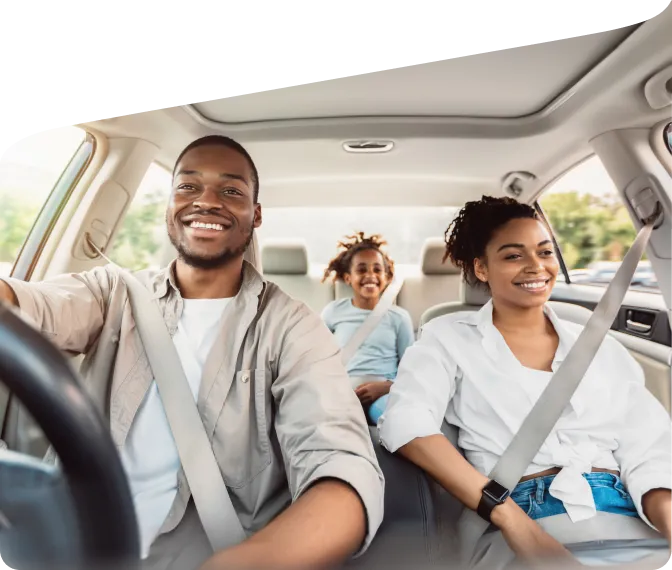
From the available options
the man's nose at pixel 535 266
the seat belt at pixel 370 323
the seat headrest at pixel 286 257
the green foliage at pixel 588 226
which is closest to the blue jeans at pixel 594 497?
the man's nose at pixel 535 266

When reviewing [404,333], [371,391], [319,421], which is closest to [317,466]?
[319,421]

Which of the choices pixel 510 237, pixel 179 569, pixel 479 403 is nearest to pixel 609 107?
pixel 510 237

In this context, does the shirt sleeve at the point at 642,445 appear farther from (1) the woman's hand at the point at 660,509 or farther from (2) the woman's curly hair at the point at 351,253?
(2) the woman's curly hair at the point at 351,253

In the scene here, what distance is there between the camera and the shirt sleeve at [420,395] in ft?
3.73

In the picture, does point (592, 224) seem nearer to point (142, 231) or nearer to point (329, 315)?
point (329, 315)

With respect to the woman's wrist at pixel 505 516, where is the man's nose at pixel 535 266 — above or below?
above

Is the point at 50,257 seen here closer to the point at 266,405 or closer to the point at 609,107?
the point at 266,405

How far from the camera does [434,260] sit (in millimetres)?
2531

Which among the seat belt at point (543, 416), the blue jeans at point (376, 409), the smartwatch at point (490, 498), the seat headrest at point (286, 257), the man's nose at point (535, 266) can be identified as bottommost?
the smartwatch at point (490, 498)

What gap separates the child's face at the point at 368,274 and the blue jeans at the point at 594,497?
1402 millimetres

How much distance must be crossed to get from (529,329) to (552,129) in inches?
26.9

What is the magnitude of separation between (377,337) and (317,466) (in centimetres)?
146

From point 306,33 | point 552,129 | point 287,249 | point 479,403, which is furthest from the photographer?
point 287,249

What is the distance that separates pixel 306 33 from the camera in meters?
0.63
